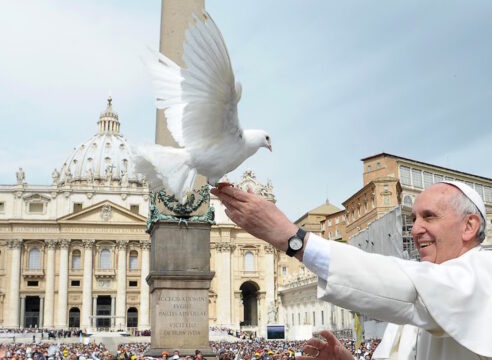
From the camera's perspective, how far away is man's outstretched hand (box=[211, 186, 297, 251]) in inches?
80.3

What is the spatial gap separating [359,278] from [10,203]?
8021 centimetres

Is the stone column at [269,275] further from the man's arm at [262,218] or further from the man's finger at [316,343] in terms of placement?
the man's arm at [262,218]

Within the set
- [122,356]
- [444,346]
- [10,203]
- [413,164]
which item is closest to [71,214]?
[10,203]

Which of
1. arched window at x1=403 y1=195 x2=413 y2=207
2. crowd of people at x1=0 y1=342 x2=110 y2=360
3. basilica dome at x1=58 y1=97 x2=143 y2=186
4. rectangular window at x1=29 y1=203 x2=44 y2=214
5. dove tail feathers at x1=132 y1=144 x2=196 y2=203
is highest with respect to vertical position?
basilica dome at x1=58 y1=97 x2=143 y2=186

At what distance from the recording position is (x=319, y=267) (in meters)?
1.92

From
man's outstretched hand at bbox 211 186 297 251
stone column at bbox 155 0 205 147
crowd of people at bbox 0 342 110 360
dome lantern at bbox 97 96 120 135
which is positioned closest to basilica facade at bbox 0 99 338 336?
dome lantern at bbox 97 96 120 135

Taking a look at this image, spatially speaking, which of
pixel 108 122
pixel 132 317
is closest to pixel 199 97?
pixel 132 317

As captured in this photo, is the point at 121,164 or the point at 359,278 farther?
the point at 121,164

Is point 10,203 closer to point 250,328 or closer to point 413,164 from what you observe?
point 250,328

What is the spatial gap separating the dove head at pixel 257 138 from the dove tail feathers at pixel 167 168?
0.93 ft

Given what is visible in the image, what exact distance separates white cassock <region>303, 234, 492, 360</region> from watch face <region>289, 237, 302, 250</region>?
4cm

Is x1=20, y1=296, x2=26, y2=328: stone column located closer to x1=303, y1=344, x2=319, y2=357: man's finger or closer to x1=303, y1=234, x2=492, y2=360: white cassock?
x1=303, y1=344, x2=319, y2=357: man's finger

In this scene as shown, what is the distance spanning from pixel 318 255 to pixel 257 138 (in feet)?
3.72

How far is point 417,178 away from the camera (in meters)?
61.3
